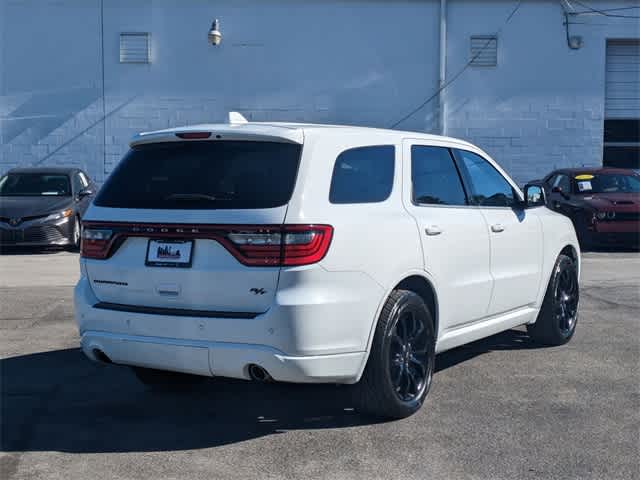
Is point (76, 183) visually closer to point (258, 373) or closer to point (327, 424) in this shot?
point (327, 424)

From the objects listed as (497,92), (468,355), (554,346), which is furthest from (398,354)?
(497,92)

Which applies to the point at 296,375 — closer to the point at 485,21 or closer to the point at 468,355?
the point at 468,355

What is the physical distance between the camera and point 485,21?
1980 cm

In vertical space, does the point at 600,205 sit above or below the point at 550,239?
below

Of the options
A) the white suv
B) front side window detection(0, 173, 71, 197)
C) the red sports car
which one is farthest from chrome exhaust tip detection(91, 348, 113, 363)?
the red sports car

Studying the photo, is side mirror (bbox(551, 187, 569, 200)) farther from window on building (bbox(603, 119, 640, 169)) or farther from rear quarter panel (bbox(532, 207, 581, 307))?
rear quarter panel (bbox(532, 207, 581, 307))

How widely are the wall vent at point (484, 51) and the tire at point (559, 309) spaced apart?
1294 cm

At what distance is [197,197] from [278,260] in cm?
63

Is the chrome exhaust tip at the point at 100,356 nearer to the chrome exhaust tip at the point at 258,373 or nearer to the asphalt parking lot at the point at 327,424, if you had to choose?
the asphalt parking lot at the point at 327,424

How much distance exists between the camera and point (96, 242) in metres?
5.09

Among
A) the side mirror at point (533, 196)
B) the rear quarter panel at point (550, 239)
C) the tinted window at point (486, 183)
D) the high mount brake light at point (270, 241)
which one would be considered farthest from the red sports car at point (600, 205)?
the high mount brake light at point (270, 241)

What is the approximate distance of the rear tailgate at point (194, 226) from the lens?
15.0 ft

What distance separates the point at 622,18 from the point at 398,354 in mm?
16925

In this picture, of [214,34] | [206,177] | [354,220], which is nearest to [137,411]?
[206,177]
